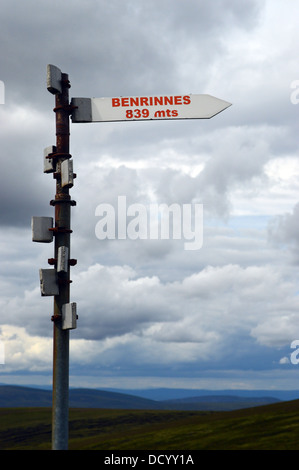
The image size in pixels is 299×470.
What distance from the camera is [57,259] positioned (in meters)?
15.7

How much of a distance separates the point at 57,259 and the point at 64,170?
2.35 metres

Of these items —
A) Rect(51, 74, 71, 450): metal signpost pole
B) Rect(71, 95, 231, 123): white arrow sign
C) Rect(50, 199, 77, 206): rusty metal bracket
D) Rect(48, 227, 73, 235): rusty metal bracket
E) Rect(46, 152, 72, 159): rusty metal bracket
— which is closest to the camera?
Rect(51, 74, 71, 450): metal signpost pole

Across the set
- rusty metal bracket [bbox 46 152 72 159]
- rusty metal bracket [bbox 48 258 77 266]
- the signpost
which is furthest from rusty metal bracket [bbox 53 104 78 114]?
rusty metal bracket [bbox 48 258 77 266]

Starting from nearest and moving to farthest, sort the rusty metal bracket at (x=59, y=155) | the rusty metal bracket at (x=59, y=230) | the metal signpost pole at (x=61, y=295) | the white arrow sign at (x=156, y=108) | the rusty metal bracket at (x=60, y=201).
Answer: the metal signpost pole at (x=61, y=295)
the rusty metal bracket at (x=59, y=230)
the rusty metal bracket at (x=60, y=201)
the rusty metal bracket at (x=59, y=155)
the white arrow sign at (x=156, y=108)

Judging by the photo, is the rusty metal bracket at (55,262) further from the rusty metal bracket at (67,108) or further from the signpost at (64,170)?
the rusty metal bracket at (67,108)

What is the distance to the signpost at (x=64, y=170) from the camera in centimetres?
1539

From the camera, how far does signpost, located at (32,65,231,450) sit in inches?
606

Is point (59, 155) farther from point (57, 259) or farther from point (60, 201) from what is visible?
point (57, 259)

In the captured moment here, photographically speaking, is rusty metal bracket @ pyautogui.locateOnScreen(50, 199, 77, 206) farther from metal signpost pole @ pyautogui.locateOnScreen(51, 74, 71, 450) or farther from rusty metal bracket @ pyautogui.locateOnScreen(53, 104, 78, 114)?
rusty metal bracket @ pyautogui.locateOnScreen(53, 104, 78, 114)

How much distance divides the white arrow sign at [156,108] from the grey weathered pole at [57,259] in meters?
0.61

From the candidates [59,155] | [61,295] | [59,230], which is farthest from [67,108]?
[61,295]

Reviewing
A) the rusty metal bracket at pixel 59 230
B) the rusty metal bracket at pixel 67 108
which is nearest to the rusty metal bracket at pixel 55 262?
the rusty metal bracket at pixel 59 230
